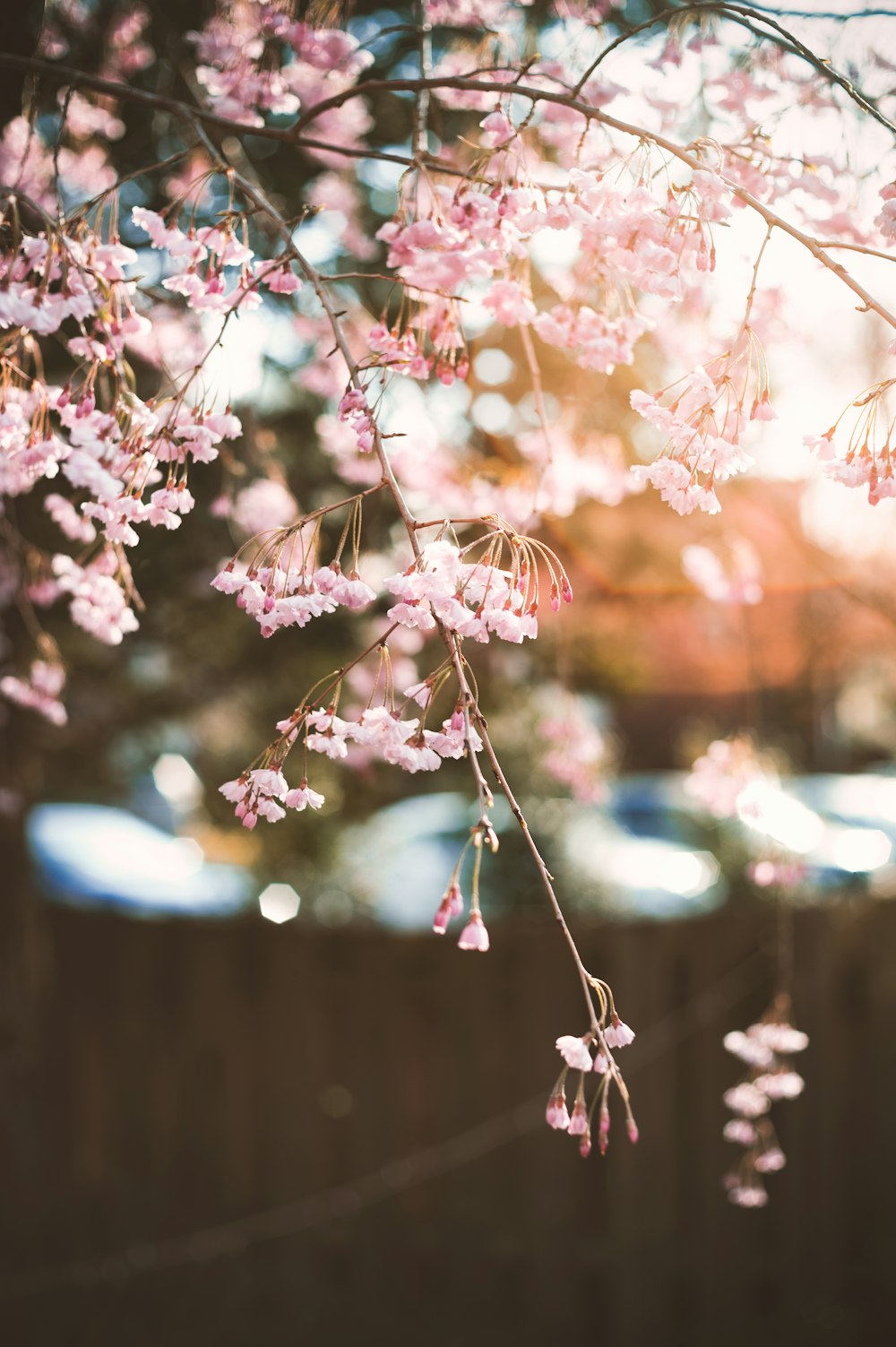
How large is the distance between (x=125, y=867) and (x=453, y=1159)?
402 cm

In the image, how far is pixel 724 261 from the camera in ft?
7.20

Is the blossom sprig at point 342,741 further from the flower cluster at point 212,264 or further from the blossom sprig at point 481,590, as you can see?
the flower cluster at point 212,264

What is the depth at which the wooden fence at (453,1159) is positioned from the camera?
3.18 meters

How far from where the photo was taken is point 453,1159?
3.25m

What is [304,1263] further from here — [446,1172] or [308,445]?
[308,445]

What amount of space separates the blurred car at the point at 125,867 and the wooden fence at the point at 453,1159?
7.46 ft

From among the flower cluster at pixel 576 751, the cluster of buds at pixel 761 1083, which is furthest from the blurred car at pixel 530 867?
the cluster of buds at pixel 761 1083

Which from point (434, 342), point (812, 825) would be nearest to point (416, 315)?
point (434, 342)

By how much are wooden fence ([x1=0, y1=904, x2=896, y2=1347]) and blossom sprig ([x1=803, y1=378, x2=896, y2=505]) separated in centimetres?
215

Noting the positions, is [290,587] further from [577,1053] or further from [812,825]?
[812,825]

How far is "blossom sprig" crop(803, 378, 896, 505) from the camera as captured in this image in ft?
4.17

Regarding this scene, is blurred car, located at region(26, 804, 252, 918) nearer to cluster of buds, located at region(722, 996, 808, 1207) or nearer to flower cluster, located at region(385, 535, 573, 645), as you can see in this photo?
cluster of buds, located at region(722, 996, 808, 1207)

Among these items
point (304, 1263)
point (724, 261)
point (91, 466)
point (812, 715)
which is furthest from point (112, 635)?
point (812, 715)

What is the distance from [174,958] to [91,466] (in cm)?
241
